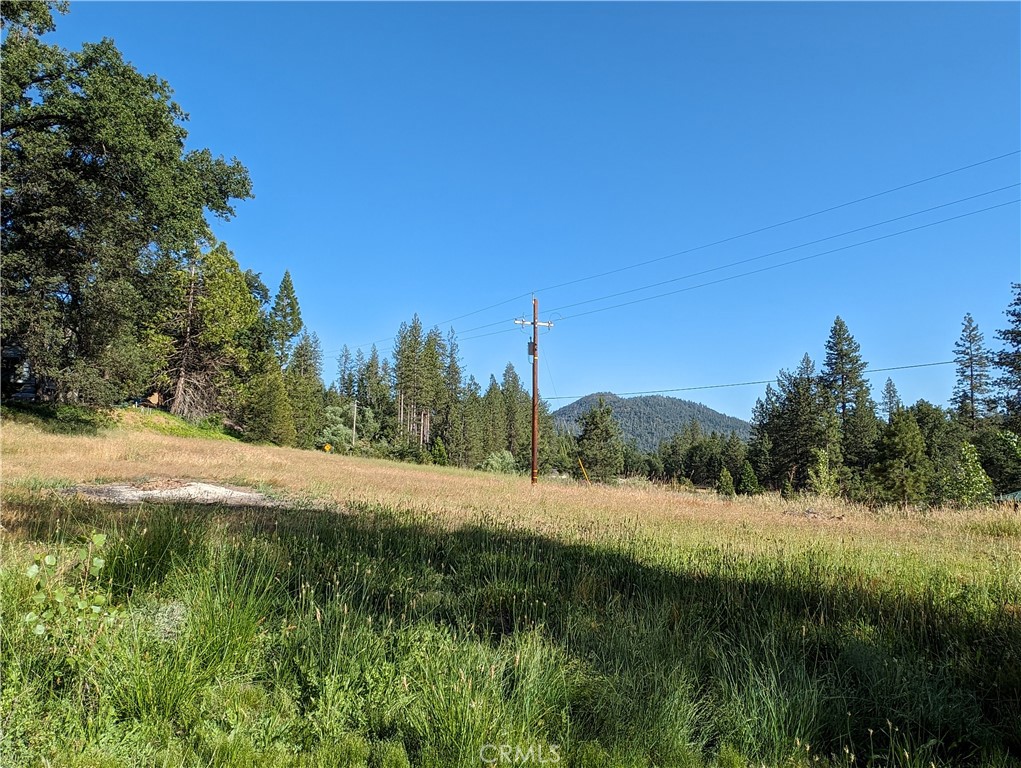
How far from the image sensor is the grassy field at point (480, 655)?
8.33 feet

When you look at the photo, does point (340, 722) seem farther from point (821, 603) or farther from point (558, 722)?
point (821, 603)

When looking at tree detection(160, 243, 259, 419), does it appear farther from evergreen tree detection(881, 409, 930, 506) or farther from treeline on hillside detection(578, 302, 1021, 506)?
evergreen tree detection(881, 409, 930, 506)

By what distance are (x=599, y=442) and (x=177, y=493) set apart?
63.1m


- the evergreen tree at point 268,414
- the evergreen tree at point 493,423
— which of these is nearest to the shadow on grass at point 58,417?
the evergreen tree at point 268,414

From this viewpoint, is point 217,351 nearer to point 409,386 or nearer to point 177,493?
point 409,386

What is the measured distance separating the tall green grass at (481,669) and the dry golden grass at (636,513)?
2.72m

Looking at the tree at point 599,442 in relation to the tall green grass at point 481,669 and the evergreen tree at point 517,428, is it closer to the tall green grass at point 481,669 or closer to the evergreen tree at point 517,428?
the evergreen tree at point 517,428

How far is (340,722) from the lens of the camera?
268cm

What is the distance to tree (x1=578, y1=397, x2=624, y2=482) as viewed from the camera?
70.1 m

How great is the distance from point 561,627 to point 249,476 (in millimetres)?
14980

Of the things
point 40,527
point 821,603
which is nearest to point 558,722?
point 821,603

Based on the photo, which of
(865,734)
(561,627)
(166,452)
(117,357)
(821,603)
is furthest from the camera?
(117,357)

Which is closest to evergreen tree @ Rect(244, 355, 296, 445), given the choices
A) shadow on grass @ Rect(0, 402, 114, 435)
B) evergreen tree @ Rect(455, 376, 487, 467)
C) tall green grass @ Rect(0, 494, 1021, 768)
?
shadow on grass @ Rect(0, 402, 114, 435)

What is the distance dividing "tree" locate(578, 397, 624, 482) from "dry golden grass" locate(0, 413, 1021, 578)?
176 ft
